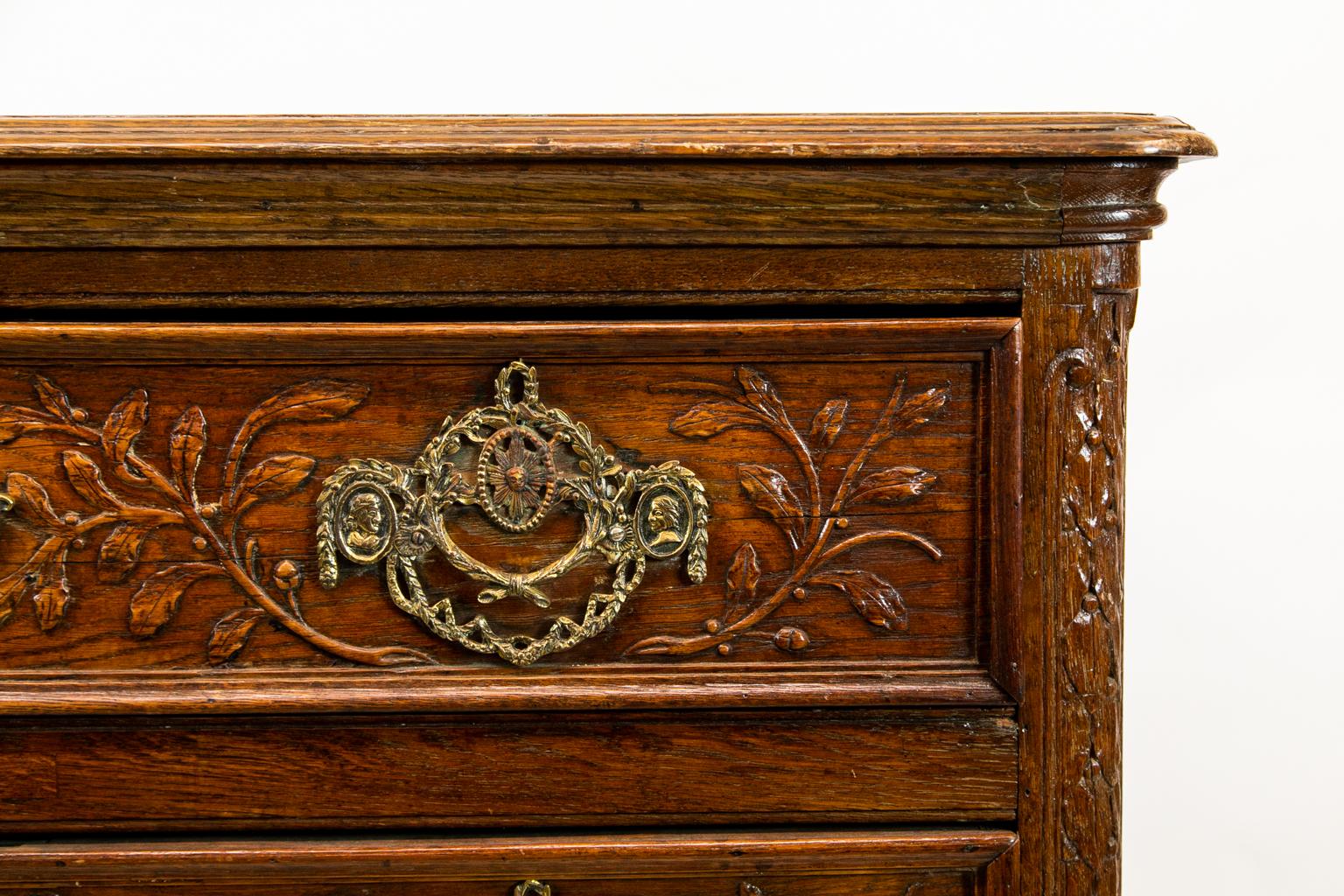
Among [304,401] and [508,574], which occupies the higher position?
[304,401]

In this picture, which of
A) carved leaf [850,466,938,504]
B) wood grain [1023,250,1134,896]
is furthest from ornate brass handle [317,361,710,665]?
wood grain [1023,250,1134,896]

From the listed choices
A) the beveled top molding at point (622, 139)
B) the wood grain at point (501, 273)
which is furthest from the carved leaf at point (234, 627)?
the beveled top molding at point (622, 139)

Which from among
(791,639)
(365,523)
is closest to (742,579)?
(791,639)

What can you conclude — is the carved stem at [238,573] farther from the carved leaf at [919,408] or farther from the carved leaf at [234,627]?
the carved leaf at [919,408]

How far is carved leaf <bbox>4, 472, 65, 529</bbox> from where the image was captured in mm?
916

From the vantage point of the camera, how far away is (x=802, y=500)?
0.93 meters

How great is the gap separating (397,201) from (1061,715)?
0.60m

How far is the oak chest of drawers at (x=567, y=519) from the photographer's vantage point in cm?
89

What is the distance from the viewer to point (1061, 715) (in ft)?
3.08

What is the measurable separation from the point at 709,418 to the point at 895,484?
5.7 inches

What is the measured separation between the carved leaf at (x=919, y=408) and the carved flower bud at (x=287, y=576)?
1.46ft

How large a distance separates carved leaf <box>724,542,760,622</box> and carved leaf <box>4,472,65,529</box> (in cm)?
49

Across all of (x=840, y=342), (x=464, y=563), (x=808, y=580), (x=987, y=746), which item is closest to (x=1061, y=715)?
(x=987, y=746)

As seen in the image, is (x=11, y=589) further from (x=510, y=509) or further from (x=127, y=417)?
(x=510, y=509)
